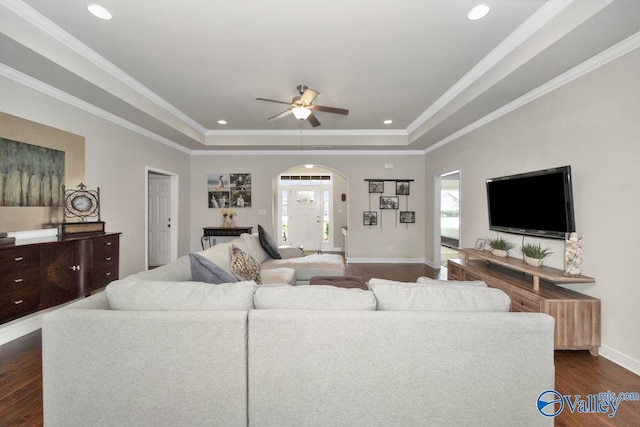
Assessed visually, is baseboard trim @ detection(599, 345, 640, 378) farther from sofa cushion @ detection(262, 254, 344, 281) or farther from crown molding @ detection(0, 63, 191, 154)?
crown molding @ detection(0, 63, 191, 154)

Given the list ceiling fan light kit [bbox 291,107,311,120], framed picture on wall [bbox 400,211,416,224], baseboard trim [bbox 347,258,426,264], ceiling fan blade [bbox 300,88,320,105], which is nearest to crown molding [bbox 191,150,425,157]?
framed picture on wall [bbox 400,211,416,224]

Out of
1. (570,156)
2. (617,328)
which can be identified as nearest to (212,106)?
(570,156)

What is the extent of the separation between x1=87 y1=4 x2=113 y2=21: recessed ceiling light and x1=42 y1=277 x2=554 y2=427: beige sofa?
7.70ft

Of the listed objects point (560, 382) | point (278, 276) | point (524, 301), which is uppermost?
point (278, 276)

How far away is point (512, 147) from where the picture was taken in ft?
11.5

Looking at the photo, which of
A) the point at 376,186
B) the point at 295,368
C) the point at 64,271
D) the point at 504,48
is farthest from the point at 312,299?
the point at 376,186

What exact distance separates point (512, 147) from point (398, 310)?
10.6 ft

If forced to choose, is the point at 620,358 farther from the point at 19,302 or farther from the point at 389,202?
the point at 19,302

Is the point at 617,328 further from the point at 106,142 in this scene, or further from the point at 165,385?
the point at 106,142

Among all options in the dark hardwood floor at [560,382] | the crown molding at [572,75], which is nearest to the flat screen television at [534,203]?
the crown molding at [572,75]

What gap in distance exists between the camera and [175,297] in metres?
1.50

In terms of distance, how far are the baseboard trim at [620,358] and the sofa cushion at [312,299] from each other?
2.44 meters

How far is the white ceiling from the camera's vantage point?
2164 mm

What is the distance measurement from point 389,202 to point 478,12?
445 centimetres
